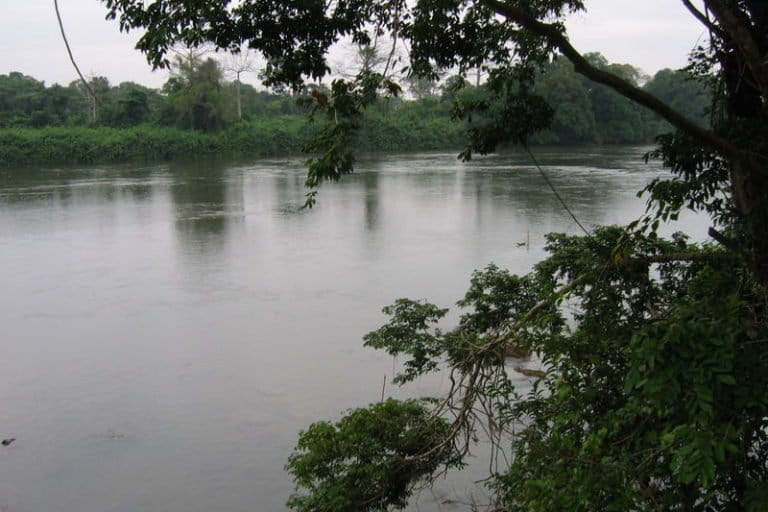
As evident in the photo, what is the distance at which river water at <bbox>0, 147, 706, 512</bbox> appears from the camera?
Result: 185 inches

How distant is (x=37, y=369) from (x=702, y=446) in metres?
5.58

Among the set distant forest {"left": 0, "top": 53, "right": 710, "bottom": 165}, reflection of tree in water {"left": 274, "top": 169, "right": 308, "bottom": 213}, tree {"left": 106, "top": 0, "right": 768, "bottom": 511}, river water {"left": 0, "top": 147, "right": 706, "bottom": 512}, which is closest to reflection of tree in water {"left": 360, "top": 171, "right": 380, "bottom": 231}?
river water {"left": 0, "top": 147, "right": 706, "bottom": 512}

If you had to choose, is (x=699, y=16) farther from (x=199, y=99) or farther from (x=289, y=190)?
(x=199, y=99)

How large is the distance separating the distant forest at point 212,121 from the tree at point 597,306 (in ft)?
65.4

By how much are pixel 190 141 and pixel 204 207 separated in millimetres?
12958

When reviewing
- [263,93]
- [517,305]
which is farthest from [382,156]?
[517,305]

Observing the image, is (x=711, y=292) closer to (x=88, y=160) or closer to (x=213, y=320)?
(x=213, y=320)

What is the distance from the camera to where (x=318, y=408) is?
212 inches


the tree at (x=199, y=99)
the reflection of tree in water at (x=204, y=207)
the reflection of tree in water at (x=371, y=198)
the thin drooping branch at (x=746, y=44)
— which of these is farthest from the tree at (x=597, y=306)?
the tree at (x=199, y=99)

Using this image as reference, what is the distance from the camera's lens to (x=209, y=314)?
743cm

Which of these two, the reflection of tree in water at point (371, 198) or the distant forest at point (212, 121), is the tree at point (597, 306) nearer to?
the reflection of tree in water at point (371, 198)

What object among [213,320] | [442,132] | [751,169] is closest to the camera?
[751,169]

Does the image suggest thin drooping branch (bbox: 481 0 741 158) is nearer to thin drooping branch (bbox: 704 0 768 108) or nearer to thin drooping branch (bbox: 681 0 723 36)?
thin drooping branch (bbox: 704 0 768 108)

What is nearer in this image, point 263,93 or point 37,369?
point 37,369
